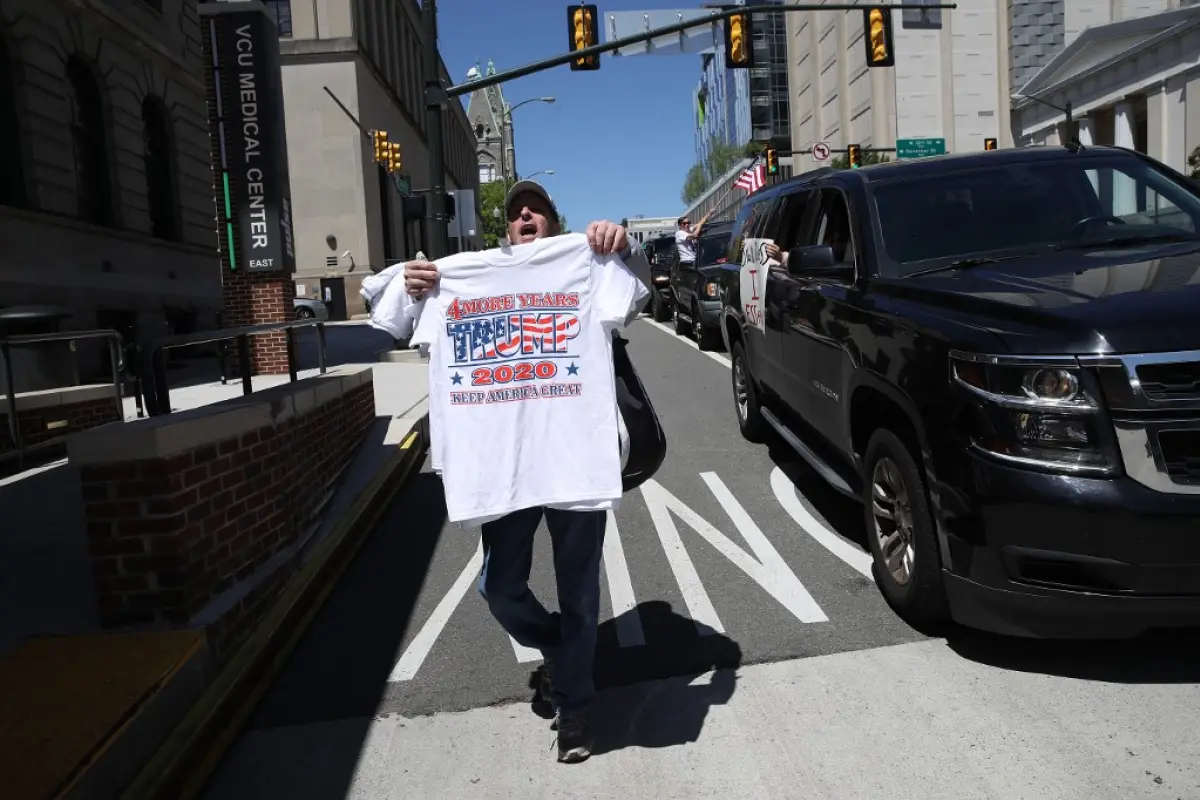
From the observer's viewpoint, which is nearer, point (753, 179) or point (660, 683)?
point (660, 683)

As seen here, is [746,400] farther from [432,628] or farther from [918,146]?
[918,146]

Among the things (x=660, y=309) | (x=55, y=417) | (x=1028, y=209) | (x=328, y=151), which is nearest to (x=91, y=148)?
(x=55, y=417)

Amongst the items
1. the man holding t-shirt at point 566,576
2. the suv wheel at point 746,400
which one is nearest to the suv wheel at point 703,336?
the suv wheel at point 746,400

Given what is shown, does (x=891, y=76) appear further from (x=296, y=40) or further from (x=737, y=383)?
(x=737, y=383)

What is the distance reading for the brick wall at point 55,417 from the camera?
754 cm

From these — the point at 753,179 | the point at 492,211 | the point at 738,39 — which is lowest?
the point at 753,179

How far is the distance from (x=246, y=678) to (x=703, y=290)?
1213 centimetres

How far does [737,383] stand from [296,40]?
3291 centimetres

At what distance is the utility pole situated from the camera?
1547cm

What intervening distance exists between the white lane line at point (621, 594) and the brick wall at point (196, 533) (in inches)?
64.1

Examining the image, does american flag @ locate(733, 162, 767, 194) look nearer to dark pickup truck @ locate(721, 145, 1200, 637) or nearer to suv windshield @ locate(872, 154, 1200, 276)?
suv windshield @ locate(872, 154, 1200, 276)

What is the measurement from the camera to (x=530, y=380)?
326cm

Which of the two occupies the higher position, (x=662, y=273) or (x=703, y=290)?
(x=662, y=273)

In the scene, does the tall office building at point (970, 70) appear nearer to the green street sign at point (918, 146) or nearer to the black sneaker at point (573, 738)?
the green street sign at point (918, 146)
